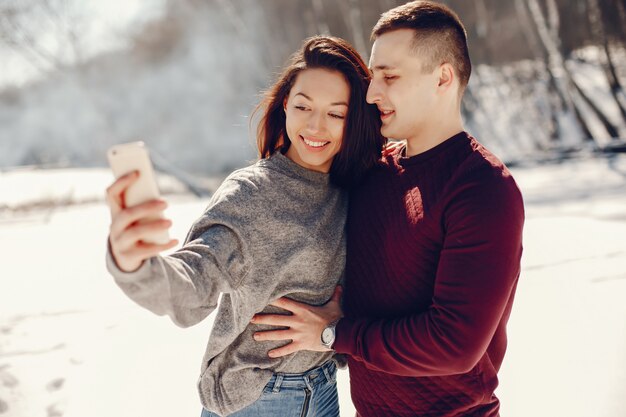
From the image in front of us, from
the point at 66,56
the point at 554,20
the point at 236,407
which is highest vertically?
the point at 66,56

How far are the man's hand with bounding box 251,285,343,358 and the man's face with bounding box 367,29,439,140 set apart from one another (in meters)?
0.54

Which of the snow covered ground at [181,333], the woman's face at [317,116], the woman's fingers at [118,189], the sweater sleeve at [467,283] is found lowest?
the snow covered ground at [181,333]

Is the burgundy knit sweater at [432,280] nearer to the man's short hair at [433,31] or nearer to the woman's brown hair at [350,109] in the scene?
the woman's brown hair at [350,109]

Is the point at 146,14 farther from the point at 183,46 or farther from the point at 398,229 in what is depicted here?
the point at 398,229

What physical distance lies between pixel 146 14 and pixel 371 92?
16.8 meters

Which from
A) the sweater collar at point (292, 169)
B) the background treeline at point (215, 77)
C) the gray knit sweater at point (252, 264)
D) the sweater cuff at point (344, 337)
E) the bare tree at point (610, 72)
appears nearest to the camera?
the gray knit sweater at point (252, 264)

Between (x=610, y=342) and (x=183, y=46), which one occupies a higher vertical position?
(x=183, y=46)

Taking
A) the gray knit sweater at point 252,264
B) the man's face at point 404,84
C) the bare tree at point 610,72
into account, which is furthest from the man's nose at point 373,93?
the bare tree at point 610,72

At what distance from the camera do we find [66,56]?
14.0 m

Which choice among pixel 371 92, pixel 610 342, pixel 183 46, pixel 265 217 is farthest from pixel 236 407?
pixel 183 46

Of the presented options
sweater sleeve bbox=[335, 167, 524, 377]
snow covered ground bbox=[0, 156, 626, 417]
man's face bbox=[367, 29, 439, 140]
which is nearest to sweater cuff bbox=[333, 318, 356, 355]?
sweater sleeve bbox=[335, 167, 524, 377]

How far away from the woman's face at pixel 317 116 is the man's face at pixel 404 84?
0.09 metres

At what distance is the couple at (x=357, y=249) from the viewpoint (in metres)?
1.00

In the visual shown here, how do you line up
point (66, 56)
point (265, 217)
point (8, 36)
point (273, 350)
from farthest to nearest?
point (66, 56) < point (8, 36) < point (273, 350) < point (265, 217)
